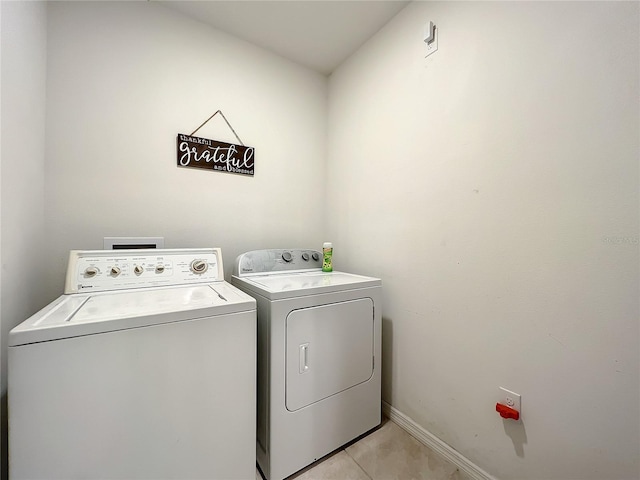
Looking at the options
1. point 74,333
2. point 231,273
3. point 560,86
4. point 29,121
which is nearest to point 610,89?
point 560,86

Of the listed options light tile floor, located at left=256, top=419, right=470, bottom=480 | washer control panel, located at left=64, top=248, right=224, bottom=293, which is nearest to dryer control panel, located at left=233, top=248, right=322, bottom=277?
washer control panel, located at left=64, top=248, right=224, bottom=293

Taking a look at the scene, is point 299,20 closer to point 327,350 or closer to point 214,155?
point 214,155

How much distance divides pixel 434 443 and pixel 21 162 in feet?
7.50

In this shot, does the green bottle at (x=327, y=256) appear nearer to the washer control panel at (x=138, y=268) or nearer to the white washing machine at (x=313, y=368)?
the white washing machine at (x=313, y=368)

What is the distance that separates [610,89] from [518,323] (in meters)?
0.87

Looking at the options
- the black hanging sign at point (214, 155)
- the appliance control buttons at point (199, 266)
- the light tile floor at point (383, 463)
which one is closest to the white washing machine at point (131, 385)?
the appliance control buttons at point (199, 266)

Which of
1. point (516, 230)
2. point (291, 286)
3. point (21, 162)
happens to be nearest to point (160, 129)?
point (21, 162)

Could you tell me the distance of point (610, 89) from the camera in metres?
0.82

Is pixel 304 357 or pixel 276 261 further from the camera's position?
pixel 276 261

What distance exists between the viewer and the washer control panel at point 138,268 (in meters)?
1.12

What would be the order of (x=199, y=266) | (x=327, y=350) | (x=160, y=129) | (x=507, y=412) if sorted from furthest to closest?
(x=160, y=129) → (x=199, y=266) → (x=327, y=350) → (x=507, y=412)

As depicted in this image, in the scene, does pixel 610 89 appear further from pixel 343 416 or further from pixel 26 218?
pixel 26 218

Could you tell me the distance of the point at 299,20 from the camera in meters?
1.60

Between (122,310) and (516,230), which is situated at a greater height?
(516,230)
